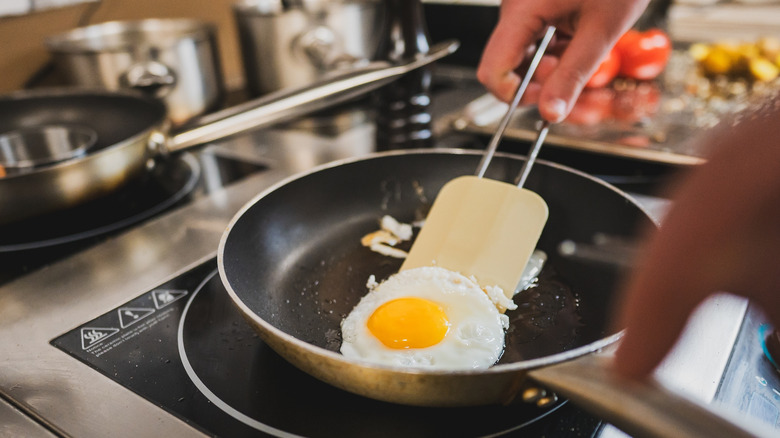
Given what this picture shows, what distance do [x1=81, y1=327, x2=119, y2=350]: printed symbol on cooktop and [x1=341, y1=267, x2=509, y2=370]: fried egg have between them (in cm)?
26

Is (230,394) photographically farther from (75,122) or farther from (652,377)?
(75,122)

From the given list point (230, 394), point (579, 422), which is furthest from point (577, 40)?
point (230, 394)

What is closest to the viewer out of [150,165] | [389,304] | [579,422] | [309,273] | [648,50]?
[579,422]

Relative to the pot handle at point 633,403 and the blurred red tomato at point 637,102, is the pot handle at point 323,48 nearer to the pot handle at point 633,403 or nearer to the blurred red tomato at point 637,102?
the blurred red tomato at point 637,102

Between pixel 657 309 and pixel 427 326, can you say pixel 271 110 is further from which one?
pixel 657 309

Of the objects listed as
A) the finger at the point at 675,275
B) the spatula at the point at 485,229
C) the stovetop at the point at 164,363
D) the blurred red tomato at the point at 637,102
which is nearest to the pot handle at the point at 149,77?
the stovetop at the point at 164,363

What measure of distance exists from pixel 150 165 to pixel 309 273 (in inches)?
12.7

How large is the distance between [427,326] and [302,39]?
82 cm

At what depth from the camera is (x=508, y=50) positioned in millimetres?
807

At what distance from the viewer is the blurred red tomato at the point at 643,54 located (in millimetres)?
1273

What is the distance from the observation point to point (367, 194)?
891 millimetres

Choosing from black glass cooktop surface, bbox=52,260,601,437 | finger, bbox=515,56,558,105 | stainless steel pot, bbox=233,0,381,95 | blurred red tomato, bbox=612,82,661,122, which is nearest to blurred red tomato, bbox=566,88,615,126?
blurred red tomato, bbox=612,82,661,122

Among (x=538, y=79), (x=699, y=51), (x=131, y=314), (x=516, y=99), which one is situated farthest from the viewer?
(x=699, y=51)

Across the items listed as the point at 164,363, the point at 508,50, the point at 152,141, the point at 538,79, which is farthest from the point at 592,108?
the point at 164,363
